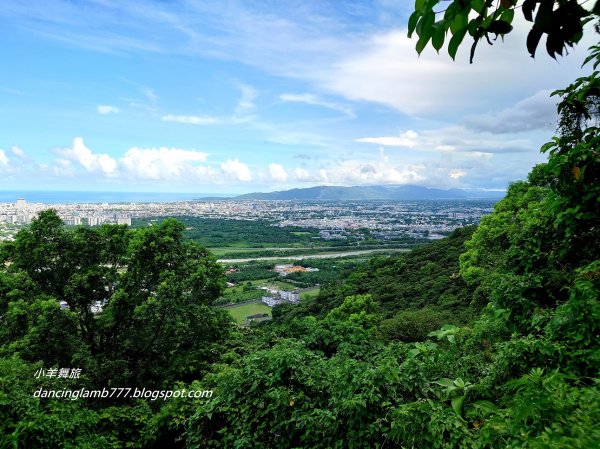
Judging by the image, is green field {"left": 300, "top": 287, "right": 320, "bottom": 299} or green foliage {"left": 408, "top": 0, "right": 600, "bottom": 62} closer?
green foliage {"left": 408, "top": 0, "right": 600, "bottom": 62}

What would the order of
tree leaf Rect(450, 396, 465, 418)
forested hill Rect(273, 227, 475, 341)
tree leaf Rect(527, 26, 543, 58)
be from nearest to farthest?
tree leaf Rect(527, 26, 543, 58), tree leaf Rect(450, 396, 465, 418), forested hill Rect(273, 227, 475, 341)

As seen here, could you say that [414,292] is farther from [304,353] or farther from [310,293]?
[310,293]

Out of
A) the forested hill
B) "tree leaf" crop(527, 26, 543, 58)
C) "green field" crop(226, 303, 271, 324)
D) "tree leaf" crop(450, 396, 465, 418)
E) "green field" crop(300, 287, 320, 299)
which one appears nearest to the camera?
"tree leaf" crop(527, 26, 543, 58)

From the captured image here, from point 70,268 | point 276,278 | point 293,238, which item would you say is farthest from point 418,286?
point 293,238

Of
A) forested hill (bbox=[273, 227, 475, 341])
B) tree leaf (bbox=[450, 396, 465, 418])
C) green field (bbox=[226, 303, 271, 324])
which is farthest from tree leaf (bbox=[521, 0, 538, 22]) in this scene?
green field (bbox=[226, 303, 271, 324])

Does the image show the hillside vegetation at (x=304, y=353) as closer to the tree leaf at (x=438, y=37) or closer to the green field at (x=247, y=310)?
the tree leaf at (x=438, y=37)

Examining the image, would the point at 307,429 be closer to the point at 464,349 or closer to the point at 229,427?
the point at 229,427

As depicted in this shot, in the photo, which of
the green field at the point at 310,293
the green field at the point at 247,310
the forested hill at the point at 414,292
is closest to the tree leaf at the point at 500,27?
the forested hill at the point at 414,292

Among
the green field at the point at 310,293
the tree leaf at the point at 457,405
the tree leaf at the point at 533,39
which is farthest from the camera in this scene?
the green field at the point at 310,293

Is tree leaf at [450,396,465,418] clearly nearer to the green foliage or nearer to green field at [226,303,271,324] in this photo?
the green foliage

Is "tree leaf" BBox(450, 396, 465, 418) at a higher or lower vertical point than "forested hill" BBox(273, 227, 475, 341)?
higher

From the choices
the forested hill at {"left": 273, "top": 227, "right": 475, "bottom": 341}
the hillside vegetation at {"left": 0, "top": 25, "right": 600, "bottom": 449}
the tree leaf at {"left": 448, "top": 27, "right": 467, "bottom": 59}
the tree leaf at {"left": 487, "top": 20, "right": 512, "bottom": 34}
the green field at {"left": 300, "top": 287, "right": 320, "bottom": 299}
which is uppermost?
the tree leaf at {"left": 487, "top": 20, "right": 512, "bottom": 34}
